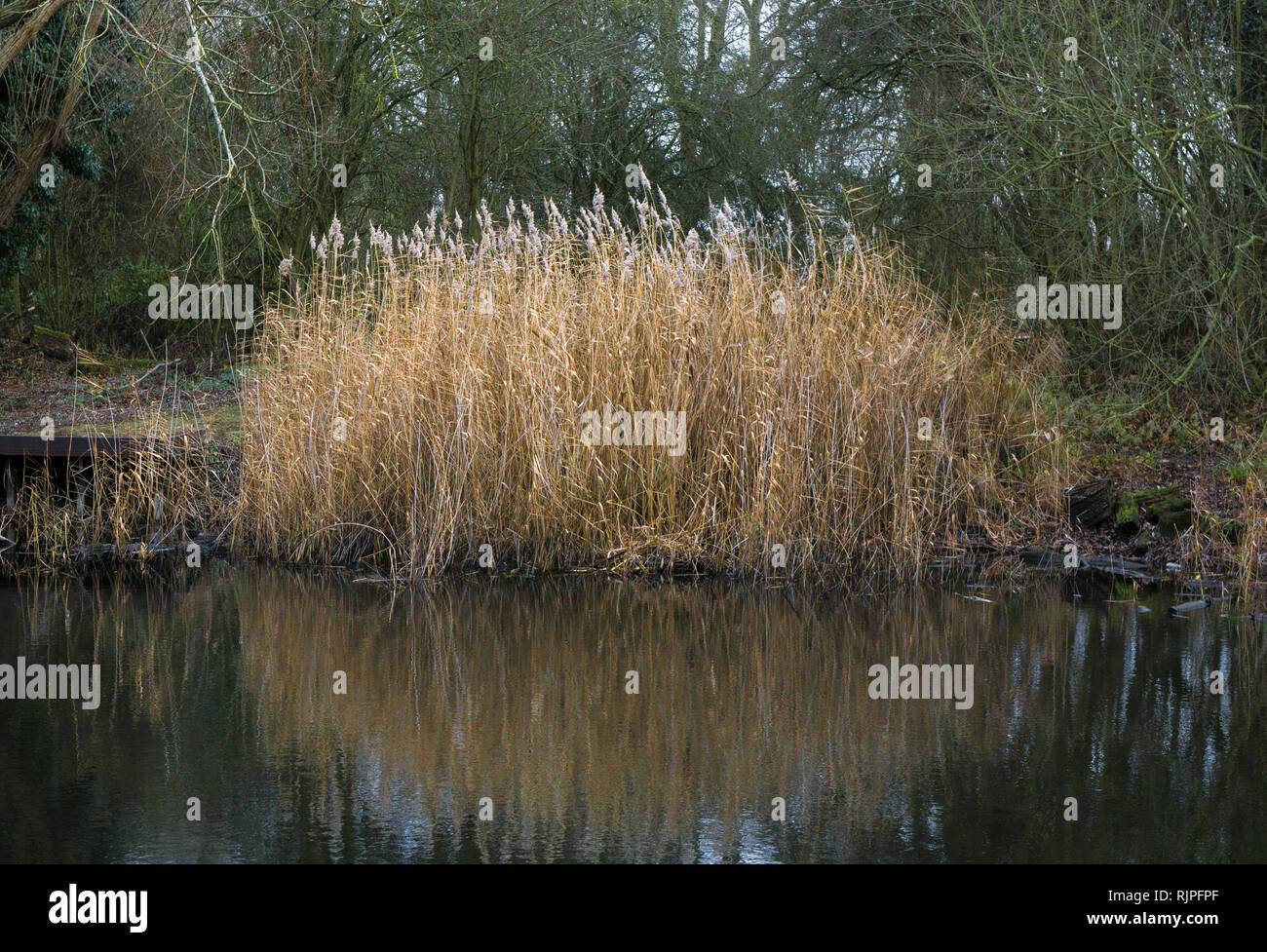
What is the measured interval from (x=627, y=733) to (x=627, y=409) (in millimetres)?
3479

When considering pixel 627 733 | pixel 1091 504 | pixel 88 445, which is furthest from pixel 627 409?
pixel 88 445

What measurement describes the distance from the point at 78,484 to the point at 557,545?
352 centimetres

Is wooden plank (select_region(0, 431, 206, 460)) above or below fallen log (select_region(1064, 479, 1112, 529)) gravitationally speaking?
above

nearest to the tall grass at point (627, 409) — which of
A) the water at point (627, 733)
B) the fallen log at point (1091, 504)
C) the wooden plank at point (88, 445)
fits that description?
the water at point (627, 733)

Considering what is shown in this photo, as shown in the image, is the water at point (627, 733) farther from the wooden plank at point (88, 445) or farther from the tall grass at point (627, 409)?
the wooden plank at point (88, 445)

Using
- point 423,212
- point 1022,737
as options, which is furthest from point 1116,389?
point 423,212

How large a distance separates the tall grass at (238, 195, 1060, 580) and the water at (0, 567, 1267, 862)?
0.72 m

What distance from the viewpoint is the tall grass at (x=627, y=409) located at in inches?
297

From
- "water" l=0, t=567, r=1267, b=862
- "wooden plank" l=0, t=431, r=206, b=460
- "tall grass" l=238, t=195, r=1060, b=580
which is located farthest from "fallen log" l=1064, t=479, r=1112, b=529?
"wooden plank" l=0, t=431, r=206, b=460

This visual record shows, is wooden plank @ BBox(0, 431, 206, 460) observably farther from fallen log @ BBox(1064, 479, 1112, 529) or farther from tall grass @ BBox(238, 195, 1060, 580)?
fallen log @ BBox(1064, 479, 1112, 529)

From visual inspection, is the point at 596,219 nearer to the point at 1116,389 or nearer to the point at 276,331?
the point at 276,331

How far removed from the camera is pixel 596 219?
8242 millimetres

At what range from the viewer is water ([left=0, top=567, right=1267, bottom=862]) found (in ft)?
11.4

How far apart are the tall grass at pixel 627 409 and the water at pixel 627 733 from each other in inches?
28.5
